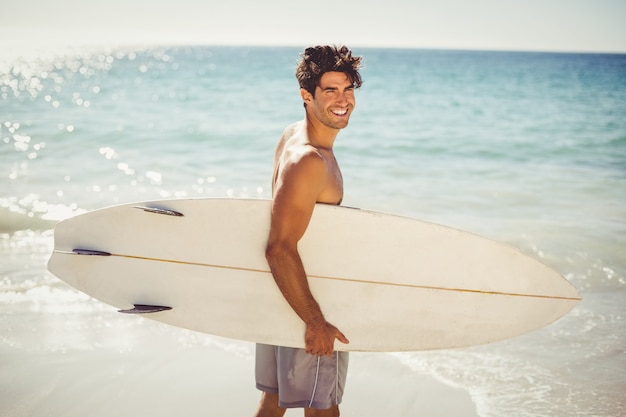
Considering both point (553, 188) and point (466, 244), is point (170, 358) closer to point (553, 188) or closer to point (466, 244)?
point (466, 244)

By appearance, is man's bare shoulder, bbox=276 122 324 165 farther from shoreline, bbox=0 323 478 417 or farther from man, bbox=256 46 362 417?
shoreline, bbox=0 323 478 417

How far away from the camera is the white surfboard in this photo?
2363 millimetres

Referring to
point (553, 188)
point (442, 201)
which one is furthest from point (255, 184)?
point (553, 188)

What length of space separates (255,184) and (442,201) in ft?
8.24

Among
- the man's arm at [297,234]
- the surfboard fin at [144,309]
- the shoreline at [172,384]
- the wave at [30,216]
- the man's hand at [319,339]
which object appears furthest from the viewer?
the wave at [30,216]

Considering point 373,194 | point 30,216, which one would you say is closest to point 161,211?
point 30,216

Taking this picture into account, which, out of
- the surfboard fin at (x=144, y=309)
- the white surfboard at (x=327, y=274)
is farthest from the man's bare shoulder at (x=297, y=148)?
the surfboard fin at (x=144, y=309)

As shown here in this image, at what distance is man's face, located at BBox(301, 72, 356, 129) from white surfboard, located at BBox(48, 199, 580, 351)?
37cm

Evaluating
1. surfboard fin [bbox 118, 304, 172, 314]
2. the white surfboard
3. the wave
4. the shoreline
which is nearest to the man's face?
the white surfboard

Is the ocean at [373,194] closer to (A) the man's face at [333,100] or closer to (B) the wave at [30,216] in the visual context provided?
(B) the wave at [30,216]

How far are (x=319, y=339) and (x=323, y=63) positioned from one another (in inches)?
35.9

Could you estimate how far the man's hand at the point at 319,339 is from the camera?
203 cm

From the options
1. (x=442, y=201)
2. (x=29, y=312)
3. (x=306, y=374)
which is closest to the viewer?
(x=306, y=374)

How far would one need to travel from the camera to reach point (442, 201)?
25.0 feet
